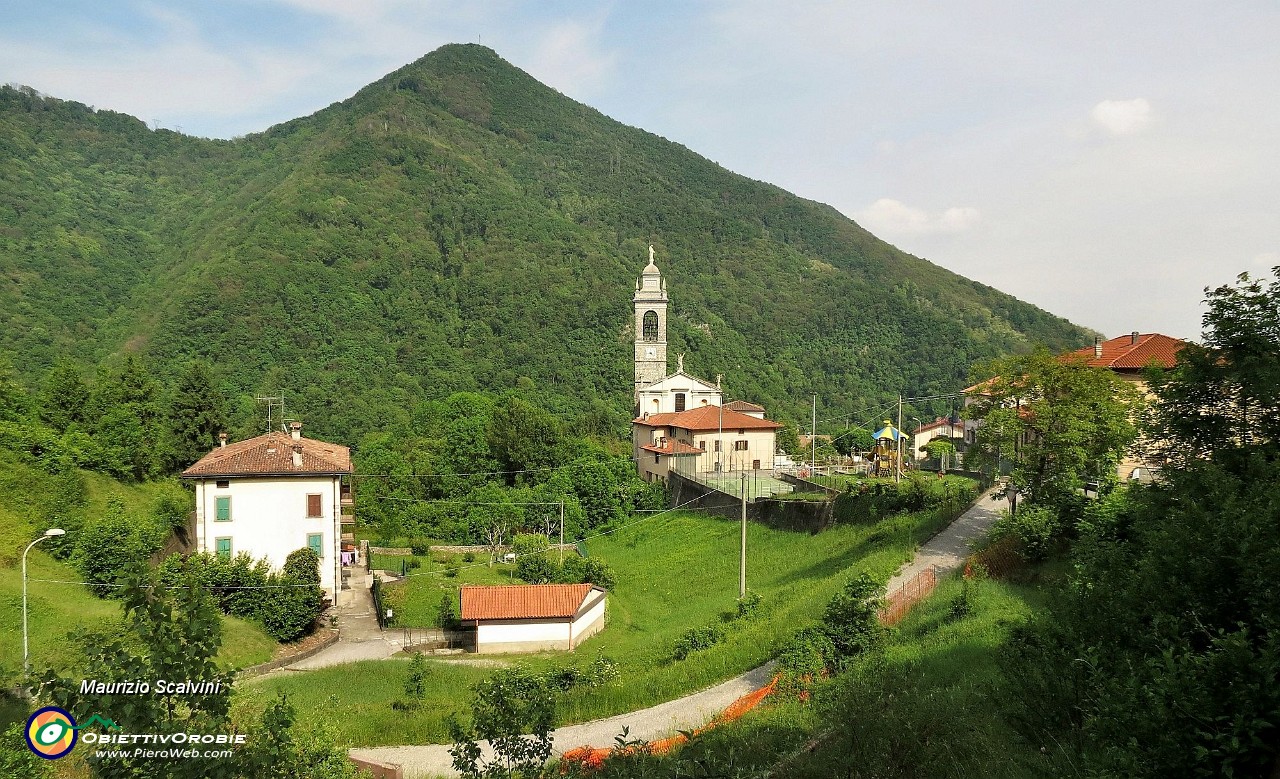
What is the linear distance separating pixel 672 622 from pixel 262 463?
16.8 m

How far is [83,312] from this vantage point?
83750mm

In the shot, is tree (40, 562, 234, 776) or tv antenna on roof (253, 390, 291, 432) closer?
tree (40, 562, 234, 776)

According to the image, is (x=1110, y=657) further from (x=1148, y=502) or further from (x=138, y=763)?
(x=138, y=763)

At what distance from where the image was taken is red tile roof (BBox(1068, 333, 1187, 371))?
2784 centimetres

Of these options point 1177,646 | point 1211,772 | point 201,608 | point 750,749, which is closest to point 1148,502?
point 1177,646

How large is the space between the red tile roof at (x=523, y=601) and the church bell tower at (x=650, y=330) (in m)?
36.3

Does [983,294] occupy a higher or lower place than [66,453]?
higher

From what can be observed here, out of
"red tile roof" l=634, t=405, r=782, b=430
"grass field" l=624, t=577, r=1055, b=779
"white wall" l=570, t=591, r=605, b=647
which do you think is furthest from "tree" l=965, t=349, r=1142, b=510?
"red tile roof" l=634, t=405, r=782, b=430

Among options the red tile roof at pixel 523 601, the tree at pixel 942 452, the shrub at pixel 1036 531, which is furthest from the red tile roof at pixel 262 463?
the tree at pixel 942 452

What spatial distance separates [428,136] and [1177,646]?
177 metres

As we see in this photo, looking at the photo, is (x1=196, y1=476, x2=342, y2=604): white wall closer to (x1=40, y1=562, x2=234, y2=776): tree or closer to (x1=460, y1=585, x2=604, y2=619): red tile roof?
(x1=460, y1=585, x2=604, y2=619): red tile roof

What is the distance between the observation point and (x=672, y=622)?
2545 cm

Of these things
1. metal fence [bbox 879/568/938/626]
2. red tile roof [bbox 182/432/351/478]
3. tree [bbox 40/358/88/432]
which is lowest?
metal fence [bbox 879/568/938/626]

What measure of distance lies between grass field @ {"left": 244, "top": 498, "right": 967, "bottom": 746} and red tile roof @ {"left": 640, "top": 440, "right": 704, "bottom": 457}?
28.5 ft
